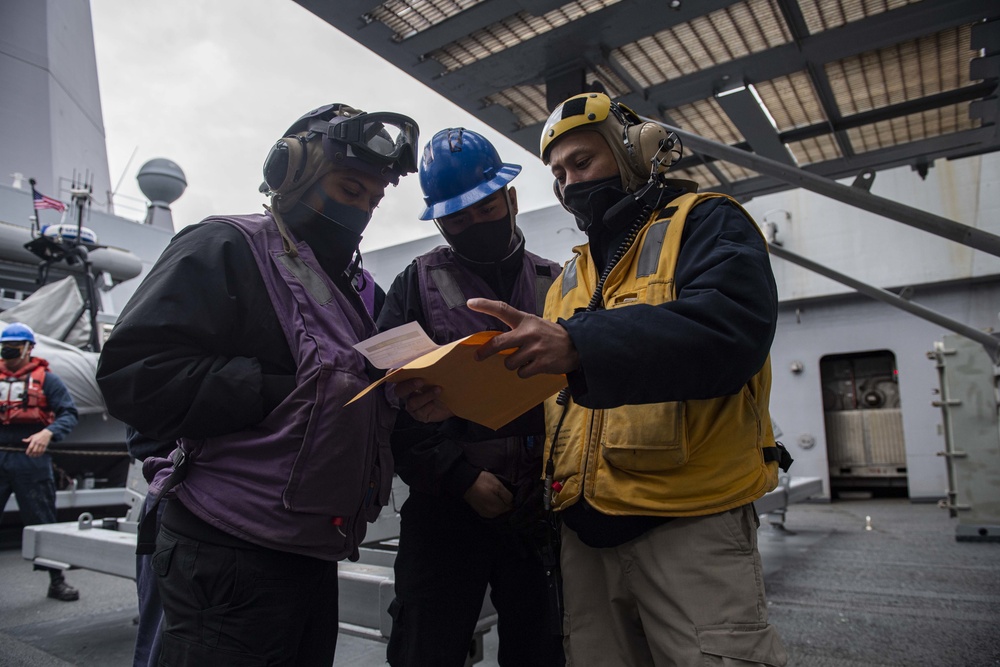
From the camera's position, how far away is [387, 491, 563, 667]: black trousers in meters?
1.85

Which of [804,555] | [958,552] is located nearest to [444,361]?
[804,555]

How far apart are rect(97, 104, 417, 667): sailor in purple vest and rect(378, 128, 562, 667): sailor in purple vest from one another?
12.4 inches

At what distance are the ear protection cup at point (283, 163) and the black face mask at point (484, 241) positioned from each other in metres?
0.64

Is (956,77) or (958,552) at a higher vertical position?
(956,77)

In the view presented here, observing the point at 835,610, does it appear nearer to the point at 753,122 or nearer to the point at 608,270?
the point at 753,122

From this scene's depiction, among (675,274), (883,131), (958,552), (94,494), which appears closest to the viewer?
(675,274)

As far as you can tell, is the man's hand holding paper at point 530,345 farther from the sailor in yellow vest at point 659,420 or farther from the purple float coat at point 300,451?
the purple float coat at point 300,451

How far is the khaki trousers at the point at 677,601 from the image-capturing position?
1229 mm

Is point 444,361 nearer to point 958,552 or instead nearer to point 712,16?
point 712,16

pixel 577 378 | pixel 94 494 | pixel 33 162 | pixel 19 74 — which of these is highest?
pixel 19 74

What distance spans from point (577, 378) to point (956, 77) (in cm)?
335

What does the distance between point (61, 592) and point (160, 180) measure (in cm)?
1371

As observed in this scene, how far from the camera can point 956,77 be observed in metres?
3.24

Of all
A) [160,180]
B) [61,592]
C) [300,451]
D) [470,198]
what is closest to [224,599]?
[300,451]
